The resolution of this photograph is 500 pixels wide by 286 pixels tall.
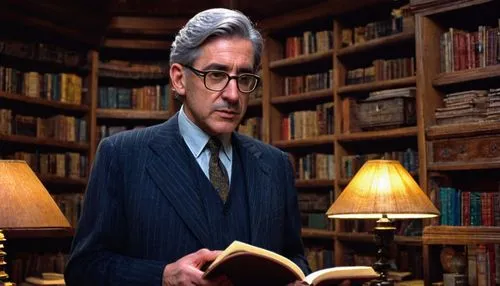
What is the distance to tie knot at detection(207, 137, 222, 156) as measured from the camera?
5.98 ft

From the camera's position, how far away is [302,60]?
5461 mm

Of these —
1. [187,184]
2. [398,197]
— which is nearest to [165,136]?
[187,184]

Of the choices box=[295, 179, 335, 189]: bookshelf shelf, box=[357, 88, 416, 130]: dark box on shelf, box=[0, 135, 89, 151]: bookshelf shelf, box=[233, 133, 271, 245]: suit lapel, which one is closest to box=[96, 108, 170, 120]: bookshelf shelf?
box=[0, 135, 89, 151]: bookshelf shelf

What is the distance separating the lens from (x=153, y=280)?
1563 millimetres

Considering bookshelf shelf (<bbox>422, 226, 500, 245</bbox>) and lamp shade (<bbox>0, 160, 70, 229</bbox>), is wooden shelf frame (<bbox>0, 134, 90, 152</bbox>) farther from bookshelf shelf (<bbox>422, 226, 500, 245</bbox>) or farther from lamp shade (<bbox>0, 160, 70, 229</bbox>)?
bookshelf shelf (<bbox>422, 226, 500, 245</bbox>)

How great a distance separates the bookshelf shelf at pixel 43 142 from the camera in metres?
5.02

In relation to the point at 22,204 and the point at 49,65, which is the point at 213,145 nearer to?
the point at 22,204

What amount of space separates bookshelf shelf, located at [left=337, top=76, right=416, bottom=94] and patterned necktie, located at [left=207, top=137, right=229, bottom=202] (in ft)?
9.87

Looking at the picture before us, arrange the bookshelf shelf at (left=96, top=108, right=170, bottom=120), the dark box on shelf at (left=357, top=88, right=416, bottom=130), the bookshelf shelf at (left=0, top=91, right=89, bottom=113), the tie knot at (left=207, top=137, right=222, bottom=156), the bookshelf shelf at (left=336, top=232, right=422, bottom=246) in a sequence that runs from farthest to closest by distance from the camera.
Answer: the bookshelf shelf at (left=96, top=108, right=170, bottom=120), the bookshelf shelf at (left=0, top=91, right=89, bottom=113), the dark box on shelf at (left=357, top=88, right=416, bottom=130), the bookshelf shelf at (left=336, top=232, right=422, bottom=246), the tie knot at (left=207, top=137, right=222, bottom=156)

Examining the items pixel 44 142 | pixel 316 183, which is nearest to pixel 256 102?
pixel 316 183

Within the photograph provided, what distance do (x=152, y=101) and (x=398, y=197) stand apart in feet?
10.6

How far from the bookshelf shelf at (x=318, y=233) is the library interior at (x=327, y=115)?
0.01 metres

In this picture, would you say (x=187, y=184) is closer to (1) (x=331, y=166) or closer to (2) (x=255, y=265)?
(2) (x=255, y=265)

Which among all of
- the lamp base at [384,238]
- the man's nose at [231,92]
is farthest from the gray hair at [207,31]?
the lamp base at [384,238]
